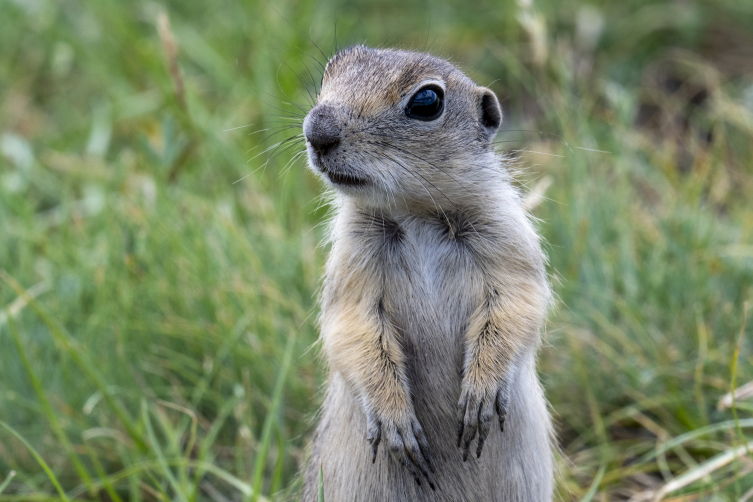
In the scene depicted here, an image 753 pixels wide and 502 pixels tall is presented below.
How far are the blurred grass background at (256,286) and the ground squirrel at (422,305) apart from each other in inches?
18.7

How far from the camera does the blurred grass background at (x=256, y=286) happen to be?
3.89m

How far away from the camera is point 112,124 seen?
23.0 ft

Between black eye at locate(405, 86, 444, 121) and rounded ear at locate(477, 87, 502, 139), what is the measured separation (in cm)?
33

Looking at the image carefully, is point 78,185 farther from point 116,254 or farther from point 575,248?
point 575,248

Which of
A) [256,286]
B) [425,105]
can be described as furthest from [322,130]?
[256,286]

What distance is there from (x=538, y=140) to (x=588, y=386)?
3114 mm

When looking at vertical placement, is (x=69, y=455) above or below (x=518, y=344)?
below

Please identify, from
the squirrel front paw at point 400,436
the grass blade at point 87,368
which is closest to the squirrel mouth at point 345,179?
the squirrel front paw at point 400,436

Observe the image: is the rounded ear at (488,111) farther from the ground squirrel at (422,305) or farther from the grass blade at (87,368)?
the grass blade at (87,368)

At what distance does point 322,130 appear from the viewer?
9.57ft

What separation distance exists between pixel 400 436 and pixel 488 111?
1.43 metres

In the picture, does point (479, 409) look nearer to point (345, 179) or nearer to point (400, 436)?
point (400, 436)

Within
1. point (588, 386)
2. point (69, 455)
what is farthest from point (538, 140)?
point (69, 455)

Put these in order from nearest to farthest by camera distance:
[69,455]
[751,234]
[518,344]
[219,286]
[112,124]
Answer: [518,344]
[69,455]
[219,286]
[751,234]
[112,124]
